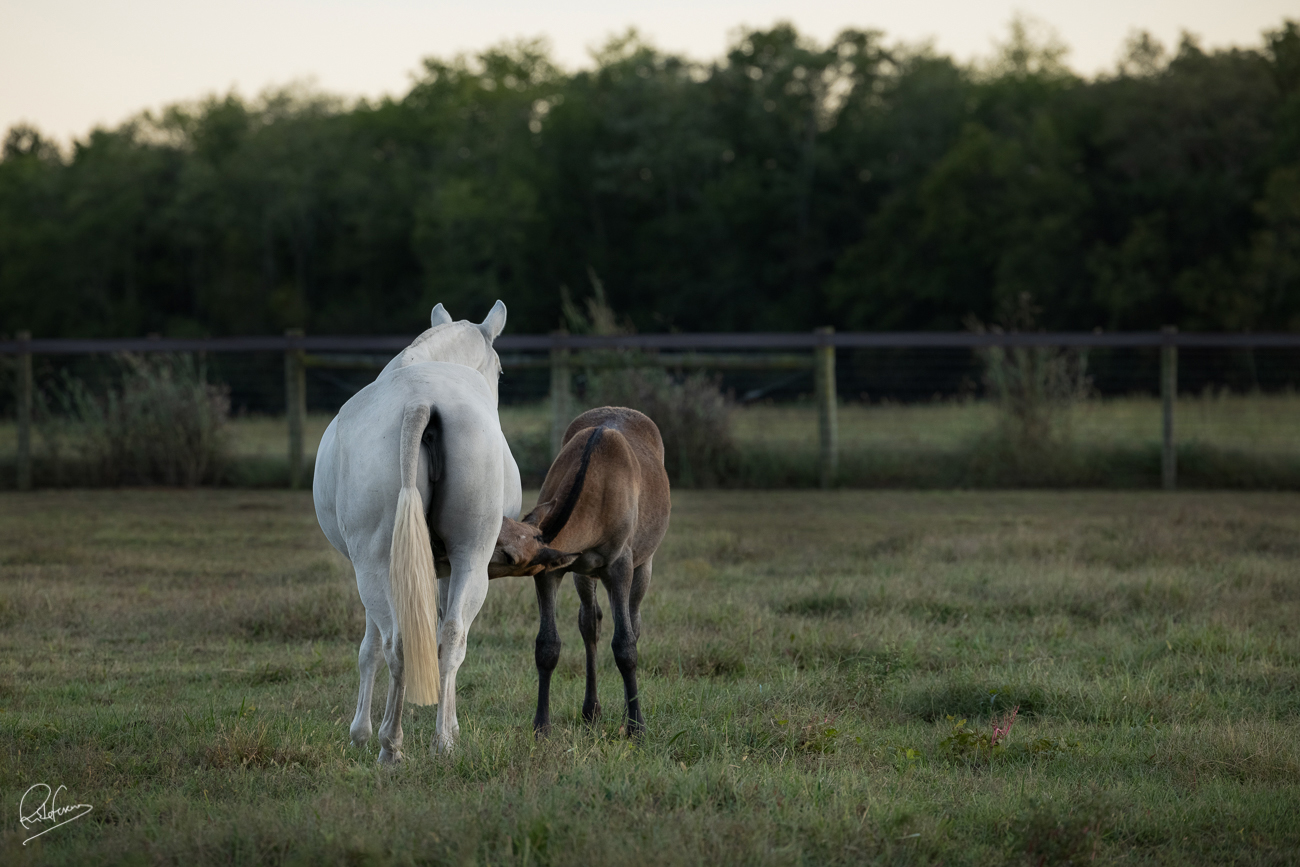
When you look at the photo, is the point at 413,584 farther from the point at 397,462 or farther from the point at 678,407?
the point at 678,407

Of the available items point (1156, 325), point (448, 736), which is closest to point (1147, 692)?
point (448, 736)

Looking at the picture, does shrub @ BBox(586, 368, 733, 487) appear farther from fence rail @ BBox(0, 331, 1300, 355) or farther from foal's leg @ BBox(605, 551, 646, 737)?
foal's leg @ BBox(605, 551, 646, 737)

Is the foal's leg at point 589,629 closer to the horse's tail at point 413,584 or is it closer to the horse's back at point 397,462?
the horse's back at point 397,462

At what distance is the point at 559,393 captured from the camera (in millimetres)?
13797

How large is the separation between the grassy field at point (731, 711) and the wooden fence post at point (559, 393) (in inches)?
179

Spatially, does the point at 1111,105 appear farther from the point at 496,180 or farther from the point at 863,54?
the point at 496,180

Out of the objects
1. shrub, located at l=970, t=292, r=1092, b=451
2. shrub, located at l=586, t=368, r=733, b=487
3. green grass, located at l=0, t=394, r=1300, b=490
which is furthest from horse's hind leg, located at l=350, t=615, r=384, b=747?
shrub, located at l=970, t=292, r=1092, b=451

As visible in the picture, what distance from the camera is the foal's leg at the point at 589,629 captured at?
15.3ft

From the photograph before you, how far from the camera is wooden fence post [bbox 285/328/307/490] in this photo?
13.9 meters

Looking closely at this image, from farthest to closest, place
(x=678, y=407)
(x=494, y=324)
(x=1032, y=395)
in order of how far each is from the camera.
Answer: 1. (x=1032, y=395)
2. (x=678, y=407)
3. (x=494, y=324)

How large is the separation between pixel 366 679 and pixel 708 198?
42.9 meters
